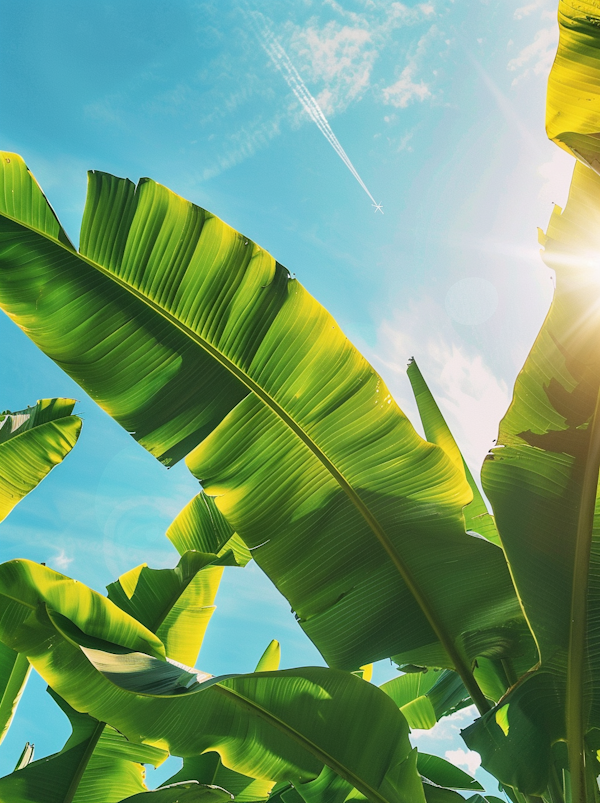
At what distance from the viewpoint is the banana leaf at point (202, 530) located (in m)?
2.61

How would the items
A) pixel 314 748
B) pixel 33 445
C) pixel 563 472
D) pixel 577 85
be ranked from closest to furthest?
pixel 577 85
pixel 563 472
pixel 314 748
pixel 33 445

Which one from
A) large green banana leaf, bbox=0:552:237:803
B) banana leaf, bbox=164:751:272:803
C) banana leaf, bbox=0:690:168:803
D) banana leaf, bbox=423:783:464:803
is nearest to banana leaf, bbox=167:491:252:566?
large green banana leaf, bbox=0:552:237:803

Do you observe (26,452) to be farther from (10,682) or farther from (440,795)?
(440,795)

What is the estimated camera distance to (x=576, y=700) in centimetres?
152

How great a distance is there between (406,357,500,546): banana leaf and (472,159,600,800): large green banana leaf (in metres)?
0.66

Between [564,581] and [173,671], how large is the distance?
1063 mm

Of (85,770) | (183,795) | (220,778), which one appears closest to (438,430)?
(183,795)

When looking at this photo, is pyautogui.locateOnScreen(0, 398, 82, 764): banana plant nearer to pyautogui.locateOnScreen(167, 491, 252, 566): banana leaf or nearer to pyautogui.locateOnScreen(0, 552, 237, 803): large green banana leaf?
pyautogui.locateOnScreen(0, 552, 237, 803): large green banana leaf

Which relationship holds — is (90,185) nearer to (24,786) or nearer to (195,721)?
(195,721)

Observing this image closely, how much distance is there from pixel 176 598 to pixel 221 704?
34.7 inches

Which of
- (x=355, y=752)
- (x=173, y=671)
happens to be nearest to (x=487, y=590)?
(x=355, y=752)

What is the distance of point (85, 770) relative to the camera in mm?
2258

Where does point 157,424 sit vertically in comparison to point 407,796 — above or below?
above

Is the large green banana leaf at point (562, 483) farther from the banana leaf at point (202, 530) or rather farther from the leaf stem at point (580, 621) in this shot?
the banana leaf at point (202, 530)
